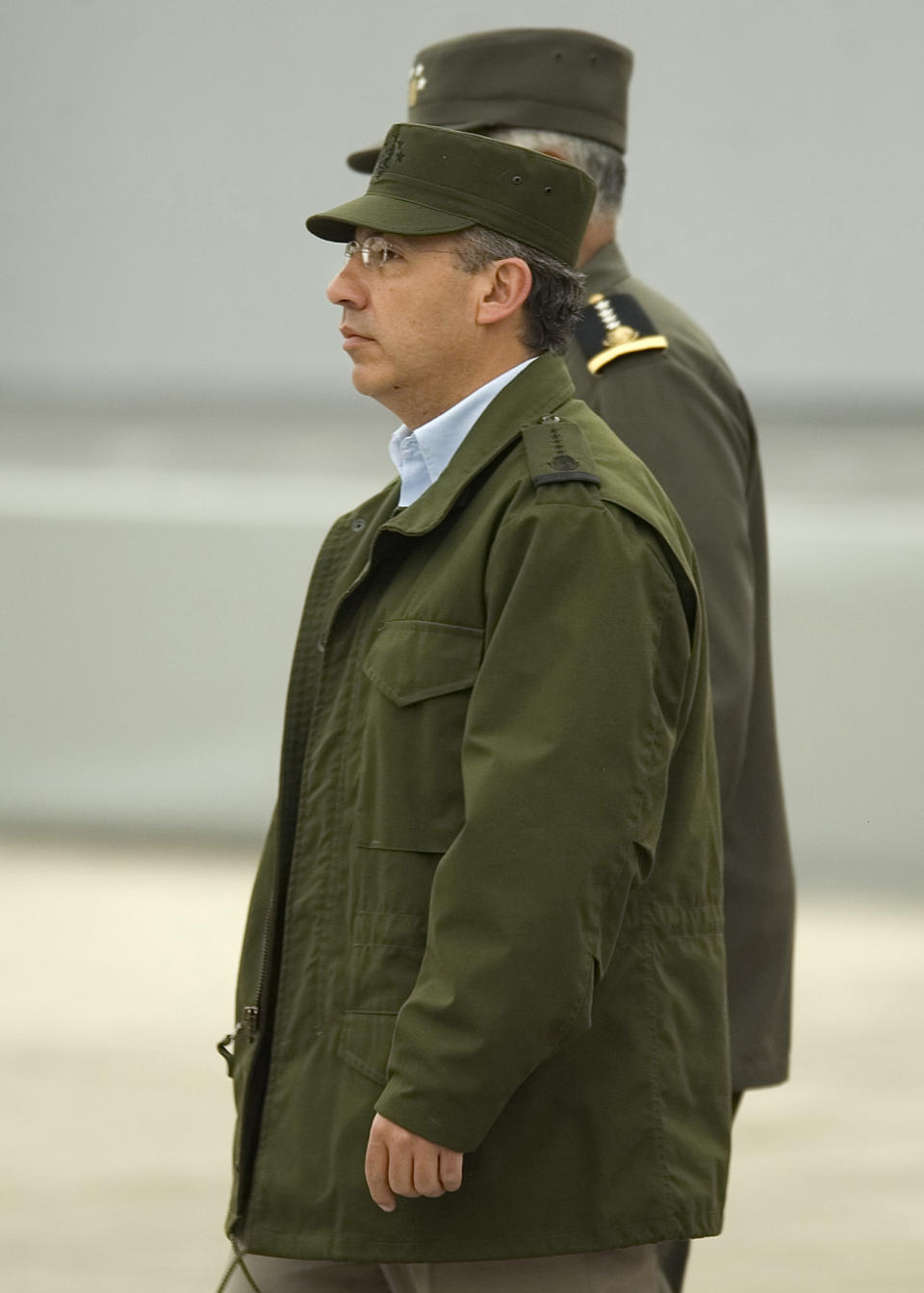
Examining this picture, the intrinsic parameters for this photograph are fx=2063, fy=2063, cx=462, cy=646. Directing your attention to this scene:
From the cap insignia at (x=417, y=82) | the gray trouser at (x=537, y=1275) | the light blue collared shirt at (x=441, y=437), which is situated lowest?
the gray trouser at (x=537, y=1275)

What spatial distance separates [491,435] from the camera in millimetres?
1500

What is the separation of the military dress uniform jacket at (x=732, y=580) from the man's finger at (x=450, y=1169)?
0.79 metres

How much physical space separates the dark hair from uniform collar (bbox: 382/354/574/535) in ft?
0.11

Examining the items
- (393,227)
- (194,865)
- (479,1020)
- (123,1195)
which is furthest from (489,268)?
(194,865)

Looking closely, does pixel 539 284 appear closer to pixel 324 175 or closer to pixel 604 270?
pixel 604 270

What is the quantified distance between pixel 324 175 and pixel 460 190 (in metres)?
4.50

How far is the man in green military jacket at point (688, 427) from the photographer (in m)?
2.05

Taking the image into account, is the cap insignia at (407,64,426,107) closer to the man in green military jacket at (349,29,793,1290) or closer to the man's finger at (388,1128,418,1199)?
the man in green military jacket at (349,29,793,1290)

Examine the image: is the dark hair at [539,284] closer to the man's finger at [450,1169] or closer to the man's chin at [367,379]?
the man's chin at [367,379]

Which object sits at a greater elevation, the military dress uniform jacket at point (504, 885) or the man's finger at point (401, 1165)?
the military dress uniform jacket at point (504, 885)

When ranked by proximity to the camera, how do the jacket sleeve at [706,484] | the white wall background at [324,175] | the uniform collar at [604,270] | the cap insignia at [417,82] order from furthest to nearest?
1. the white wall background at [324,175]
2. the cap insignia at [417,82]
3. the uniform collar at [604,270]
4. the jacket sleeve at [706,484]

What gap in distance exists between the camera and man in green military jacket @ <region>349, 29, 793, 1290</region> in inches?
80.6

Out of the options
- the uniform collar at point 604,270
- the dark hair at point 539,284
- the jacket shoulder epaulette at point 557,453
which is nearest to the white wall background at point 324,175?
the uniform collar at point 604,270

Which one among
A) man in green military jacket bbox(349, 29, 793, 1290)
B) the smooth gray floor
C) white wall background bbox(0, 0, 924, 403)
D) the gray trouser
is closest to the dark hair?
man in green military jacket bbox(349, 29, 793, 1290)
